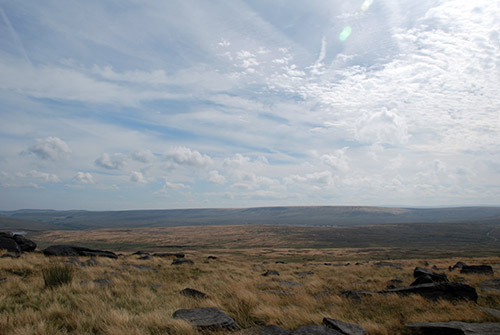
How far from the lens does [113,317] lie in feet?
20.2

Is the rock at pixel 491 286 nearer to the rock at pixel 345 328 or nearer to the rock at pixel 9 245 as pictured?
the rock at pixel 345 328

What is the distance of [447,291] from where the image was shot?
9.40 meters

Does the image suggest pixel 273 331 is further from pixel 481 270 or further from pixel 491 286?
pixel 481 270

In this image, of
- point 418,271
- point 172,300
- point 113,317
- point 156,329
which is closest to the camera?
point 156,329

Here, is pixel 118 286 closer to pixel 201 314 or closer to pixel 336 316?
pixel 201 314

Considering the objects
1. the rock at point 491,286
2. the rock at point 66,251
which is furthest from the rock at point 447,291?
the rock at point 66,251

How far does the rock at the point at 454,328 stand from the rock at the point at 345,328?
126 centimetres

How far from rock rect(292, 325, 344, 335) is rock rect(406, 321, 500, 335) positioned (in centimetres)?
196

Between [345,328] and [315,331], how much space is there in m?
0.67

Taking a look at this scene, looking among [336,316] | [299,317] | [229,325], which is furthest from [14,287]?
[336,316]

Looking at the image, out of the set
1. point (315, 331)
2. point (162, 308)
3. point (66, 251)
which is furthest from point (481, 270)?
point (66, 251)

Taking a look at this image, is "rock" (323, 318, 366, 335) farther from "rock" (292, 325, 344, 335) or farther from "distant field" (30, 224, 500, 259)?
"distant field" (30, 224, 500, 259)

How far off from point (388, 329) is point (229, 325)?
11.8ft

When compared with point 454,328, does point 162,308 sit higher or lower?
lower
